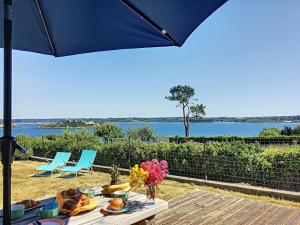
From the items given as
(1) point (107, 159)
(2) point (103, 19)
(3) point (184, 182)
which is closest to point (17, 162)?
(1) point (107, 159)

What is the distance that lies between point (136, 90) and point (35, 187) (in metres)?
37.4

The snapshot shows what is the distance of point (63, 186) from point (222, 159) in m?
3.71

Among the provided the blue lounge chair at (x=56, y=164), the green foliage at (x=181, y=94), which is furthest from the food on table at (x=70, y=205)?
the green foliage at (x=181, y=94)

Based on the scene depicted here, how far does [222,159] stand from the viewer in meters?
6.21

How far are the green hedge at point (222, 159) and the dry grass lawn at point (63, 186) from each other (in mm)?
635

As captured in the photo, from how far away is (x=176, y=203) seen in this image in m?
4.27

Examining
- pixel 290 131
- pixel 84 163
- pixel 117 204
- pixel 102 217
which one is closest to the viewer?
pixel 102 217

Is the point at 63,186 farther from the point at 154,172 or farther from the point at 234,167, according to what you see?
the point at 154,172

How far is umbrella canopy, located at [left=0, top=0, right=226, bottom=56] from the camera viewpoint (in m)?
2.09

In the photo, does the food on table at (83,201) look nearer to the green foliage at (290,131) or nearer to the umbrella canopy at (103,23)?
the umbrella canopy at (103,23)

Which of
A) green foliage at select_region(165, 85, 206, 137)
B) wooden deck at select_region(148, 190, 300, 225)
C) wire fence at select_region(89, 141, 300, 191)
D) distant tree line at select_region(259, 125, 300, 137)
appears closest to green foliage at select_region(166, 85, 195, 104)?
green foliage at select_region(165, 85, 206, 137)

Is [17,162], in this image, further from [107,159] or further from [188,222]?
[188,222]

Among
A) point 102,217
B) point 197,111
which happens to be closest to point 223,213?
point 102,217

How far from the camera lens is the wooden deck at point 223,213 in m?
3.49
